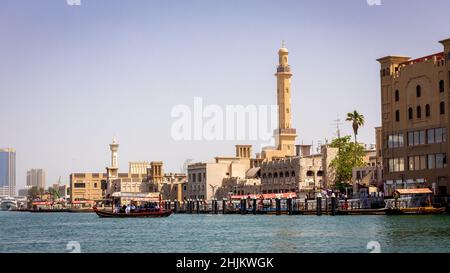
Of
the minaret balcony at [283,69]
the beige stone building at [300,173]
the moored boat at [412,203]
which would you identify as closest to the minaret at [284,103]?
the minaret balcony at [283,69]

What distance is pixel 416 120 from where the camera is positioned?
106188 mm

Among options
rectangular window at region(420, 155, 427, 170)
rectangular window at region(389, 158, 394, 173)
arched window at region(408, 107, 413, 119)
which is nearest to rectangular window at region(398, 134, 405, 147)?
rectangular window at region(389, 158, 394, 173)

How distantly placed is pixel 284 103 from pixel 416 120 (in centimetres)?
8499

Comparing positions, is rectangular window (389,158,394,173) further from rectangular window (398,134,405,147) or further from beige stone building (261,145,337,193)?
beige stone building (261,145,337,193)

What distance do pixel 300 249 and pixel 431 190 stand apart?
6368 cm

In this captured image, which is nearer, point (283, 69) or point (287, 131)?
point (287, 131)

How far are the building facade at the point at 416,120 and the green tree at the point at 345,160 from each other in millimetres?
27288

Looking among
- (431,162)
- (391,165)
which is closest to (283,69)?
(391,165)

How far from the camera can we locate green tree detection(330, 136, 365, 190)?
468ft

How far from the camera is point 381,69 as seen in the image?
113875 mm

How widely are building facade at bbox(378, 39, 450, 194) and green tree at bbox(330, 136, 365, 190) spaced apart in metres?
27.3

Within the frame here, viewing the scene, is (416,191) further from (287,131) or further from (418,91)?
(287,131)
